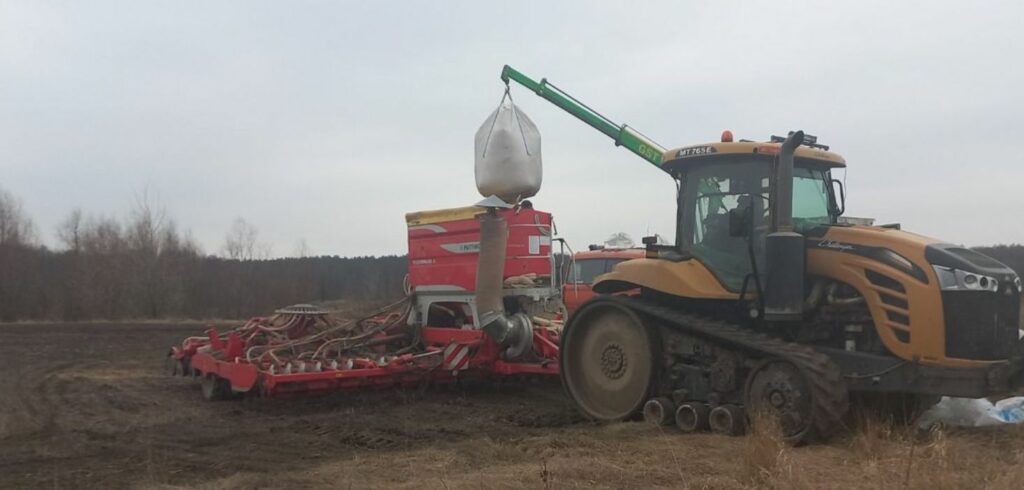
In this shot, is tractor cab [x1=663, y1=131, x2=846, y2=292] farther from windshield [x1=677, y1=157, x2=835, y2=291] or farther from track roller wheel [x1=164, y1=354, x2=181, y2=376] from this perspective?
track roller wheel [x1=164, y1=354, x2=181, y2=376]

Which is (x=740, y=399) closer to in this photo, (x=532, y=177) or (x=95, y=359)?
(x=532, y=177)

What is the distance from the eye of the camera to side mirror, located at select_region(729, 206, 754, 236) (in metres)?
7.21

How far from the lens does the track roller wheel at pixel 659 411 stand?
7.52 m

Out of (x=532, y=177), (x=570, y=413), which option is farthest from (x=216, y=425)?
Result: (x=532, y=177)

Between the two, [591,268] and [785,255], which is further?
[591,268]

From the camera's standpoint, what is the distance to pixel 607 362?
831 cm

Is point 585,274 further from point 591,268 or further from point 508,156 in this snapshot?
point 508,156

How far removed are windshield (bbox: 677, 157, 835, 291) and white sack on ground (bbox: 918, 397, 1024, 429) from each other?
1.91 m

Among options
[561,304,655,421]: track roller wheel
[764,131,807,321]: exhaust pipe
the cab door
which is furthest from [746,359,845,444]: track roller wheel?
the cab door

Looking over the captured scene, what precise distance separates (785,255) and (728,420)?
1427 mm

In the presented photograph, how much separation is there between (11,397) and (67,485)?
5.79 meters

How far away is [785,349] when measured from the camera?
6.70m

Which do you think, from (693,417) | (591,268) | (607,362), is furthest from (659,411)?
(591,268)

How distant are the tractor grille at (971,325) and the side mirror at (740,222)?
5.28 ft
